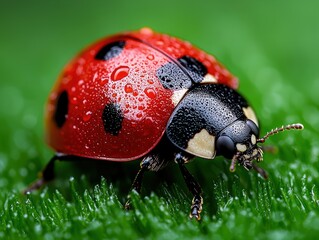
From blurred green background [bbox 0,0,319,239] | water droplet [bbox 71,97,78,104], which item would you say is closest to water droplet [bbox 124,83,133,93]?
water droplet [bbox 71,97,78,104]

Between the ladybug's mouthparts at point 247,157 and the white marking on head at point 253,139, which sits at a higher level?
the white marking on head at point 253,139

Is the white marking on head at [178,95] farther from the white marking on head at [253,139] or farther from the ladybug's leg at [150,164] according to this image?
the white marking on head at [253,139]

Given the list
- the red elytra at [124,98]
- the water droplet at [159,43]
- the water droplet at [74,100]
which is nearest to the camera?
the red elytra at [124,98]

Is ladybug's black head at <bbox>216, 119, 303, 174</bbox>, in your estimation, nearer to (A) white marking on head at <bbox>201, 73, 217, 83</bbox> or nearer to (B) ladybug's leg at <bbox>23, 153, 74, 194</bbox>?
(A) white marking on head at <bbox>201, 73, 217, 83</bbox>

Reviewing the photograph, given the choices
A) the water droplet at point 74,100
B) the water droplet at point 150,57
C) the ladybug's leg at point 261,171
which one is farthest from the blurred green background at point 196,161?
the water droplet at point 150,57

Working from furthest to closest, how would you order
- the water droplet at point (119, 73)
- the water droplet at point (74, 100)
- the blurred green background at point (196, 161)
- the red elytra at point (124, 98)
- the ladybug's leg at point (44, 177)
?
1. the ladybug's leg at point (44, 177)
2. the water droplet at point (74, 100)
3. the water droplet at point (119, 73)
4. the red elytra at point (124, 98)
5. the blurred green background at point (196, 161)

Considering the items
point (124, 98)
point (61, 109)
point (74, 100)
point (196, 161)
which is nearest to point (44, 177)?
point (61, 109)

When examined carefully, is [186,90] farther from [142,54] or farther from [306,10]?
[306,10]
